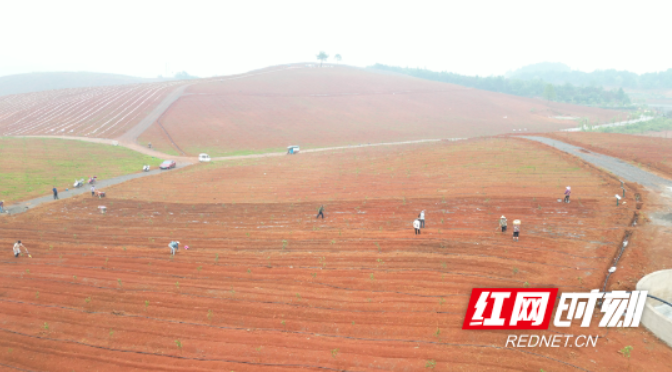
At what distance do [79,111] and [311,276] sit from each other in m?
87.2

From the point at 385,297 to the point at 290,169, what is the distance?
2925 cm

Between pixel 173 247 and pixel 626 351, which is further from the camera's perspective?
pixel 173 247

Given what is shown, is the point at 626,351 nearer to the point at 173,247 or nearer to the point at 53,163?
the point at 173,247

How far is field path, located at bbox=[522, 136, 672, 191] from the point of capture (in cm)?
2616

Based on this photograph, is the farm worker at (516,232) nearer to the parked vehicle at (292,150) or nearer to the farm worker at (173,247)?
the farm worker at (173,247)

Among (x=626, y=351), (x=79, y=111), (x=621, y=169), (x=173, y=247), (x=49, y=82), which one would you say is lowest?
(x=173, y=247)

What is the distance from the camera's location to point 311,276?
56.5 ft

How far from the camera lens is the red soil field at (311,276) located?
1262 cm

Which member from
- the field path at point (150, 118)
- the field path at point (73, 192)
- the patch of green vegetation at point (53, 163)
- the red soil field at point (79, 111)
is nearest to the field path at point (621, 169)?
the field path at point (73, 192)

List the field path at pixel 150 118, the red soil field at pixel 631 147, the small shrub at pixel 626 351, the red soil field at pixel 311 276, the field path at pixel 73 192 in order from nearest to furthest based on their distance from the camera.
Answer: the small shrub at pixel 626 351 < the red soil field at pixel 311 276 < the field path at pixel 73 192 < the red soil field at pixel 631 147 < the field path at pixel 150 118

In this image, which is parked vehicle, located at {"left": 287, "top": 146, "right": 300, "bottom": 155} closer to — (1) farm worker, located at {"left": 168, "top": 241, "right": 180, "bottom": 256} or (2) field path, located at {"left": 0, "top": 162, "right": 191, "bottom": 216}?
(2) field path, located at {"left": 0, "top": 162, "right": 191, "bottom": 216}

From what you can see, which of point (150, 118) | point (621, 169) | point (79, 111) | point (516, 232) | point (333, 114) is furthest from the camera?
point (333, 114)

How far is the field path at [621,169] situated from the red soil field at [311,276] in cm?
154

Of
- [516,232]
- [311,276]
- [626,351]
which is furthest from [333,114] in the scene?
[626,351]
